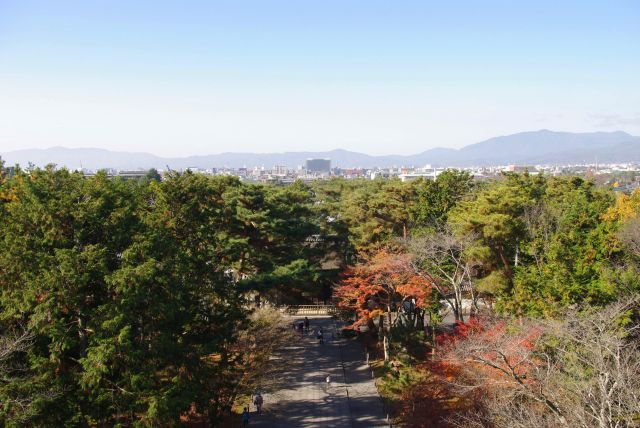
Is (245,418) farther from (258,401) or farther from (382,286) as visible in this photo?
(382,286)

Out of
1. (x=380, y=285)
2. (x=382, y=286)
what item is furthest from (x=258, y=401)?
(x=382, y=286)

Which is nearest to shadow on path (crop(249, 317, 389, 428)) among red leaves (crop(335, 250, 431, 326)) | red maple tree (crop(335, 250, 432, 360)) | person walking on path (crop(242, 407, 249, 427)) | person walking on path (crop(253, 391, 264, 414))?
person walking on path (crop(253, 391, 264, 414))

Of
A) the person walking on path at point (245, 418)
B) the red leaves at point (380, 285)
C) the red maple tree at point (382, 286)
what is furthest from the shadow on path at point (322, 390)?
the red leaves at point (380, 285)

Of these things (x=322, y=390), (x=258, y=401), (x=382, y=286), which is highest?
(x=382, y=286)

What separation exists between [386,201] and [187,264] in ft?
37.1

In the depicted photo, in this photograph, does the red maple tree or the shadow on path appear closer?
the shadow on path

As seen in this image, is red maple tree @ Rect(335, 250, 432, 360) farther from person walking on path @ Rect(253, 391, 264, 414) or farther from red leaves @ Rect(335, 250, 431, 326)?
person walking on path @ Rect(253, 391, 264, 414)

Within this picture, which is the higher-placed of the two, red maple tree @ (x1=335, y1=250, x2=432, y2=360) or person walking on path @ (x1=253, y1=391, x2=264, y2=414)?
red maple tree @ (x1=335, y1=250, x2=432, y2=360)

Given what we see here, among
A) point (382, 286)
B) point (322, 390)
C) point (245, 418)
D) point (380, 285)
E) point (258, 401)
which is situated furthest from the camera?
point (382, 286)

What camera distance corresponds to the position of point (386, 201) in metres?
21.4

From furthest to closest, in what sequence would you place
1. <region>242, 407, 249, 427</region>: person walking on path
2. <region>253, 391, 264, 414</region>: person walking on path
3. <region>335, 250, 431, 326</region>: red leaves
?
<region>335, 250, 431, 326</region>: red leaves, <region>253, 391, 264, 414</region>: person walking on path, <region>242, 407, 249, 427</region>: person walking on path

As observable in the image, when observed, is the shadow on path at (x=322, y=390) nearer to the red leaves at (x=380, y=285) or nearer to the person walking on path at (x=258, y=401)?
the person walking on path at (x=258, y=401)

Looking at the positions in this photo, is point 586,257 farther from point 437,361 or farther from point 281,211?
point 281,211

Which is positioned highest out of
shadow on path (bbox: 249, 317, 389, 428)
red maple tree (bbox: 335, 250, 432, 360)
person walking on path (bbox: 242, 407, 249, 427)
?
red maple tree (bbox: 335, 250, 432, 360)
